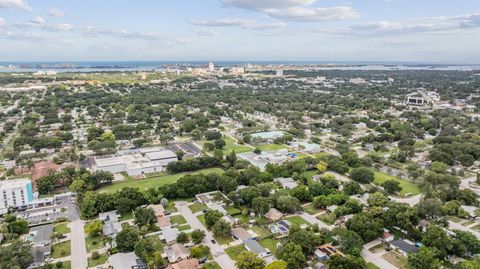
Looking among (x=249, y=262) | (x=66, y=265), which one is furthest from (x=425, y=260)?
(x=66, y=265)

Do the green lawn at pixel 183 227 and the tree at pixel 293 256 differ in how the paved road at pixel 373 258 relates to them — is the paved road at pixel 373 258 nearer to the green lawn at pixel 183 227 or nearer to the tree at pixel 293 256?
the tree at pixel 293 256

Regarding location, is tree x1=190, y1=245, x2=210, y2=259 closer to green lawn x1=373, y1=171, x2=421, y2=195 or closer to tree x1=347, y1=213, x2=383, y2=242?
tree x1=347, y1=213, x2=383, y2=242

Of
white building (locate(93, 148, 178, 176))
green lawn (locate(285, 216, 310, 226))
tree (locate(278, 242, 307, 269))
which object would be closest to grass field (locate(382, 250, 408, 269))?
tree (locate(278, 242, 307, 269))

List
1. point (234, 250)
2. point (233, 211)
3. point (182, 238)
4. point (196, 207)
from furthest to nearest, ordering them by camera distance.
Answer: point (196, 207) → point (233, 211) → point (182, 238) → point (234, 250)

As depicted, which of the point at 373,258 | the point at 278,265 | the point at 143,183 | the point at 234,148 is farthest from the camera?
the point at 234,148

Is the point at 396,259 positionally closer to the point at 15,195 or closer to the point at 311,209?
the point at 311,209

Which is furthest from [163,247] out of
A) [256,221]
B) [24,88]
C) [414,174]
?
[24,88]

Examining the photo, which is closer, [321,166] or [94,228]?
[94,228]

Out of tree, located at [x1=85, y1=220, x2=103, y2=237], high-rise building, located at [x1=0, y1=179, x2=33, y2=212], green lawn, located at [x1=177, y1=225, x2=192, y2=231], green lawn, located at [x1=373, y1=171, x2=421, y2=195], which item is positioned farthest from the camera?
green lawn, located at [x1=373, y1=171, x2=421, y2=195]
